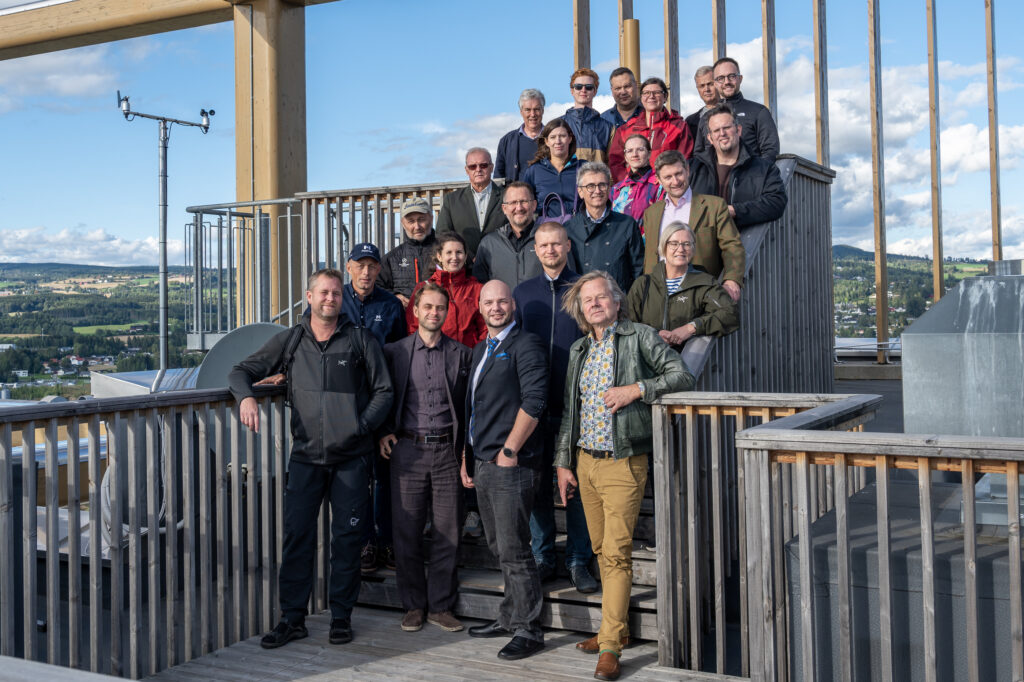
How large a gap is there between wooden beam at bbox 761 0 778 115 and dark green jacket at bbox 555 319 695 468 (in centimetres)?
605

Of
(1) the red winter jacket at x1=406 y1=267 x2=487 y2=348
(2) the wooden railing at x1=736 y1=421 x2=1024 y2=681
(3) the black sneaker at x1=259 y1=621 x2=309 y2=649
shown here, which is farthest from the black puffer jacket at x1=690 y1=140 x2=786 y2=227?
(3) the black sneaker at x1=259 y1=621 x2=309 y2=649

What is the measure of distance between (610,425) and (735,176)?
1983 mm

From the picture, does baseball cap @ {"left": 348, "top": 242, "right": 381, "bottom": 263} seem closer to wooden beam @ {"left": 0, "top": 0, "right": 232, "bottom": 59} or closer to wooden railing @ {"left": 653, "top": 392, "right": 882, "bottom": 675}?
wooden railing @ {"left": 653, "top": 392, "right": 882, "bottom": 675}

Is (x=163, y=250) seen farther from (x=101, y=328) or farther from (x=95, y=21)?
(x=101, y=328)

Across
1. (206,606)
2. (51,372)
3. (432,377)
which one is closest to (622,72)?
(432,377)

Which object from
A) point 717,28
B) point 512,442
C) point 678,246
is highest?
point 717,28

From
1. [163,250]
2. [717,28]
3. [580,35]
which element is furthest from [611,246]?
[163,250]

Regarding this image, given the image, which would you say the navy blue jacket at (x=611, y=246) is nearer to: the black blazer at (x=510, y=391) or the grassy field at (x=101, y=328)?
the black blazer at (x=510, y=391)

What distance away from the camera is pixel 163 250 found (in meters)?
8.83

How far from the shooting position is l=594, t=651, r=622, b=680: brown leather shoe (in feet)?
11.2

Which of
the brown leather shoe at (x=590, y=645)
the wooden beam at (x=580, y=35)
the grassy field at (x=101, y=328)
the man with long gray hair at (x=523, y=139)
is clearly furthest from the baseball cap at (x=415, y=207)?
the grassy field at (x=101, y=328)

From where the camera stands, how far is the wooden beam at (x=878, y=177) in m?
9.20

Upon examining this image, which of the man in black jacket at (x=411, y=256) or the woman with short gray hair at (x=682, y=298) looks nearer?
the woman with short gray hair at (x=682, y=298)

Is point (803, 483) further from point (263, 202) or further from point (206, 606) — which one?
point (263, 202)
